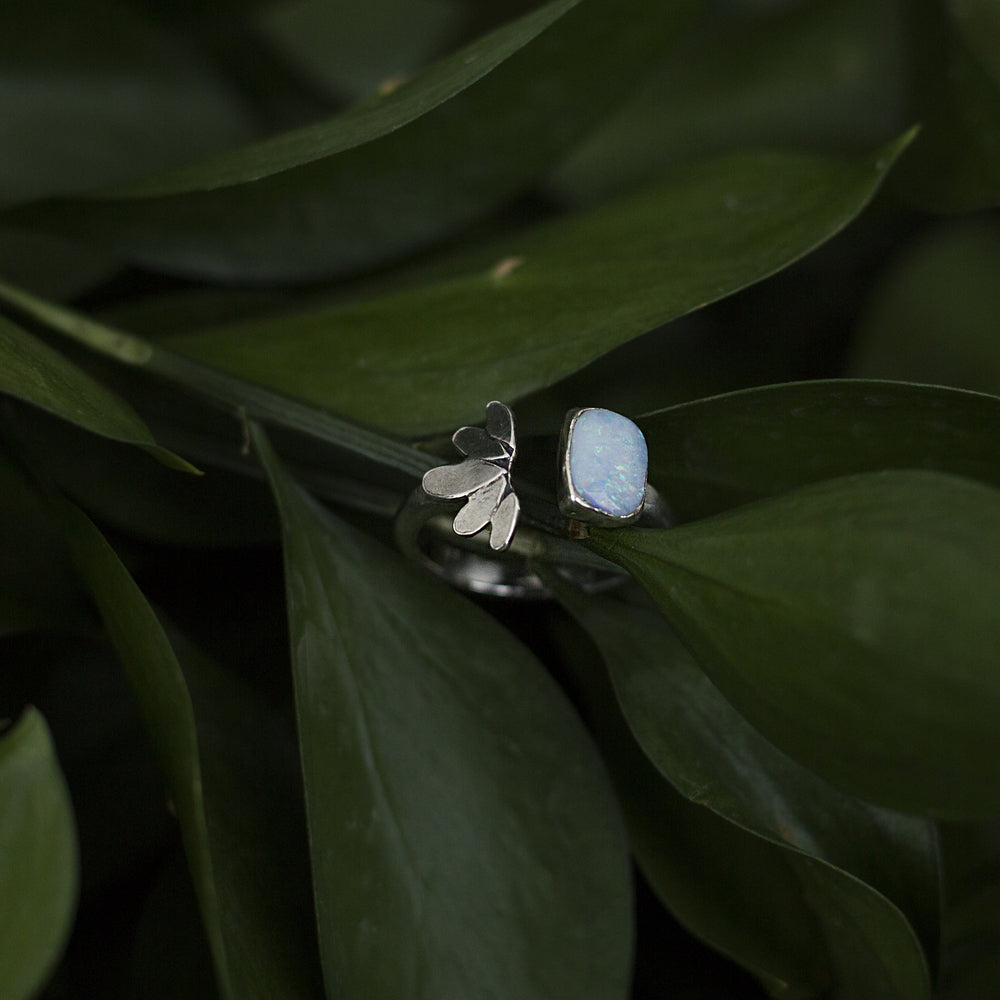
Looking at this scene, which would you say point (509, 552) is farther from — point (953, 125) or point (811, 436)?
point (953, 125)

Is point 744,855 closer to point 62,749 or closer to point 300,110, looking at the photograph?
point 62,749

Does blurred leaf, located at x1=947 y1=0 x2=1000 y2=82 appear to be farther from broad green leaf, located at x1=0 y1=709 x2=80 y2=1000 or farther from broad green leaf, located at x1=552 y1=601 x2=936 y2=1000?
broad green leaf, located at x1=0 y1=709 x2=80 y2=1000

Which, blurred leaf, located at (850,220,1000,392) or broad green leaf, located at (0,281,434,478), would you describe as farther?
blurred leaf, located at (850,220,1000,392)

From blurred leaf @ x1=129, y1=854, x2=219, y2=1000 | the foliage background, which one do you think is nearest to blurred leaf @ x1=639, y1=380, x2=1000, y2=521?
the foliage background

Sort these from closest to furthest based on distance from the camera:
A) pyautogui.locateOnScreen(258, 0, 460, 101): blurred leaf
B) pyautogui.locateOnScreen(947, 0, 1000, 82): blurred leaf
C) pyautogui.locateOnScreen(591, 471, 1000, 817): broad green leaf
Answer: pyautogui.locateOnScreen(591, 471, 1000, 817): broad green leaf, pyautogui.locateOnScreen(947, 0, 1000, 82): blurred leaf, pyautogui.locateOnScreen(258, 0, 460, 101): blurred leaf

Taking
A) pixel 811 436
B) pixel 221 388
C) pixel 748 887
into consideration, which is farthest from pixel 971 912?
pixel 221 388

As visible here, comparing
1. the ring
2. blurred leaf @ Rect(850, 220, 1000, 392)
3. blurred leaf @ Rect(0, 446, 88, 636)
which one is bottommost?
blurred leaf @ Rect(0, 446, 88, 636)

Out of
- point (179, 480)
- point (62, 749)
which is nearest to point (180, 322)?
point (179, 480)
